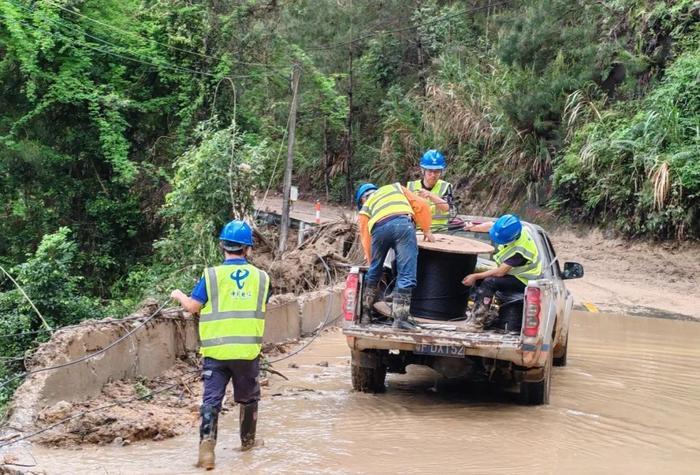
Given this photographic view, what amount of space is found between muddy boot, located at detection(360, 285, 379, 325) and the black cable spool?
469mm

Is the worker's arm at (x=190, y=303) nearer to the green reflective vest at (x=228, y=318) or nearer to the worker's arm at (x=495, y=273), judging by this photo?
the green reflective vest at (x=228, y=318)

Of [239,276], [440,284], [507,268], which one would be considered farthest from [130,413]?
[507,268]

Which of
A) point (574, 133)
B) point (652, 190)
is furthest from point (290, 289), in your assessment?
point (574, 133)

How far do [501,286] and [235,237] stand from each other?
2883 millimetres

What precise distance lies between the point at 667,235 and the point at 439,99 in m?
12.0

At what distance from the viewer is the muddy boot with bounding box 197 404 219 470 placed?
565cm

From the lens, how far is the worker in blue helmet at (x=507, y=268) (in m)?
7.51

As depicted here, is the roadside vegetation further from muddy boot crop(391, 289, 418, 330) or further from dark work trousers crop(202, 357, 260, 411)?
dark work trousers crop(202, 357, 260, 411)

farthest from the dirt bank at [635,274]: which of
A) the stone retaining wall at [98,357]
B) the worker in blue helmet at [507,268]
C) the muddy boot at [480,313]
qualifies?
the stone retaining wall at [98,357]

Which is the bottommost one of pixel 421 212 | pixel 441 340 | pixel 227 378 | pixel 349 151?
pixel 227 378

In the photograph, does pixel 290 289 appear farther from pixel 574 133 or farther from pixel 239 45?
pixel 239 45

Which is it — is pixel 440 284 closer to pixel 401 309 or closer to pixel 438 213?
pixel 401 309

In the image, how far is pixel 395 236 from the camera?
7.52 metres

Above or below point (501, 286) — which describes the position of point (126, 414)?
below
